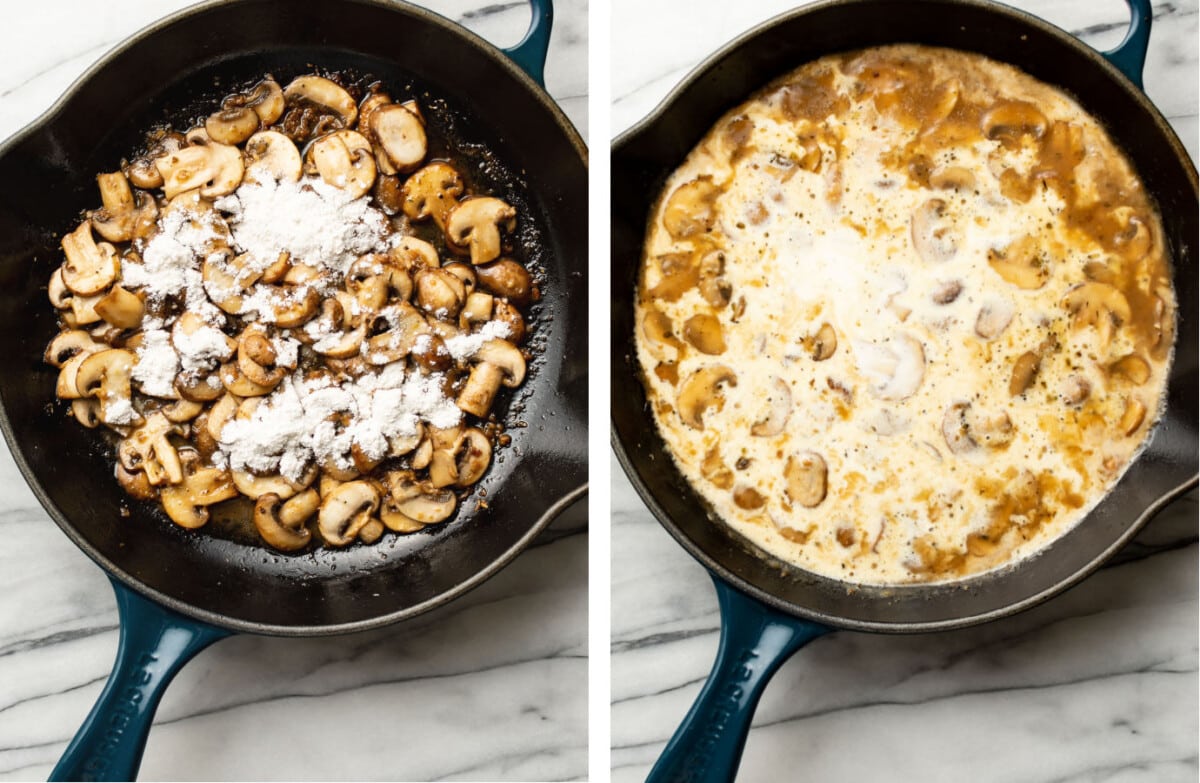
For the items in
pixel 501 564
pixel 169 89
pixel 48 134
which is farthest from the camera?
pixel 169 89

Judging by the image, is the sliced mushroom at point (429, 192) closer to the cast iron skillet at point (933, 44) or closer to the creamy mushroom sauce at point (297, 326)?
the creamy mushroom sauce at point (297, 326)

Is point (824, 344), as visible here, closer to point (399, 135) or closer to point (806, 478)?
point (806, 478)

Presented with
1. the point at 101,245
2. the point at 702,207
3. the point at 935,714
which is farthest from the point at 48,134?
the point at 935,714

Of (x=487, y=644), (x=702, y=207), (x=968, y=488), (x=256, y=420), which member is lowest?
(x=487, y=644)

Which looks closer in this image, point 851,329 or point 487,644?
point 851,329

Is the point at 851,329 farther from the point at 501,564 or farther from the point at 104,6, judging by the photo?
the point at 104,6

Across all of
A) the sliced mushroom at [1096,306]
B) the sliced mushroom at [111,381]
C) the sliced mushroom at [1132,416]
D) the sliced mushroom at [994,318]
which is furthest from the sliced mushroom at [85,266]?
the sliced mushroom at [1132,416]

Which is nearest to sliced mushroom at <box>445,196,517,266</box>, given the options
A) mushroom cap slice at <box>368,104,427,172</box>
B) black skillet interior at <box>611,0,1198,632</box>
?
mushroom cap slice at <box>368,104,427,172</box>

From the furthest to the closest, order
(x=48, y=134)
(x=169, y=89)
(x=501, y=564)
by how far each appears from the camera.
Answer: (x=169, y=89), (x=48, y=134), (x=501, y=564)
